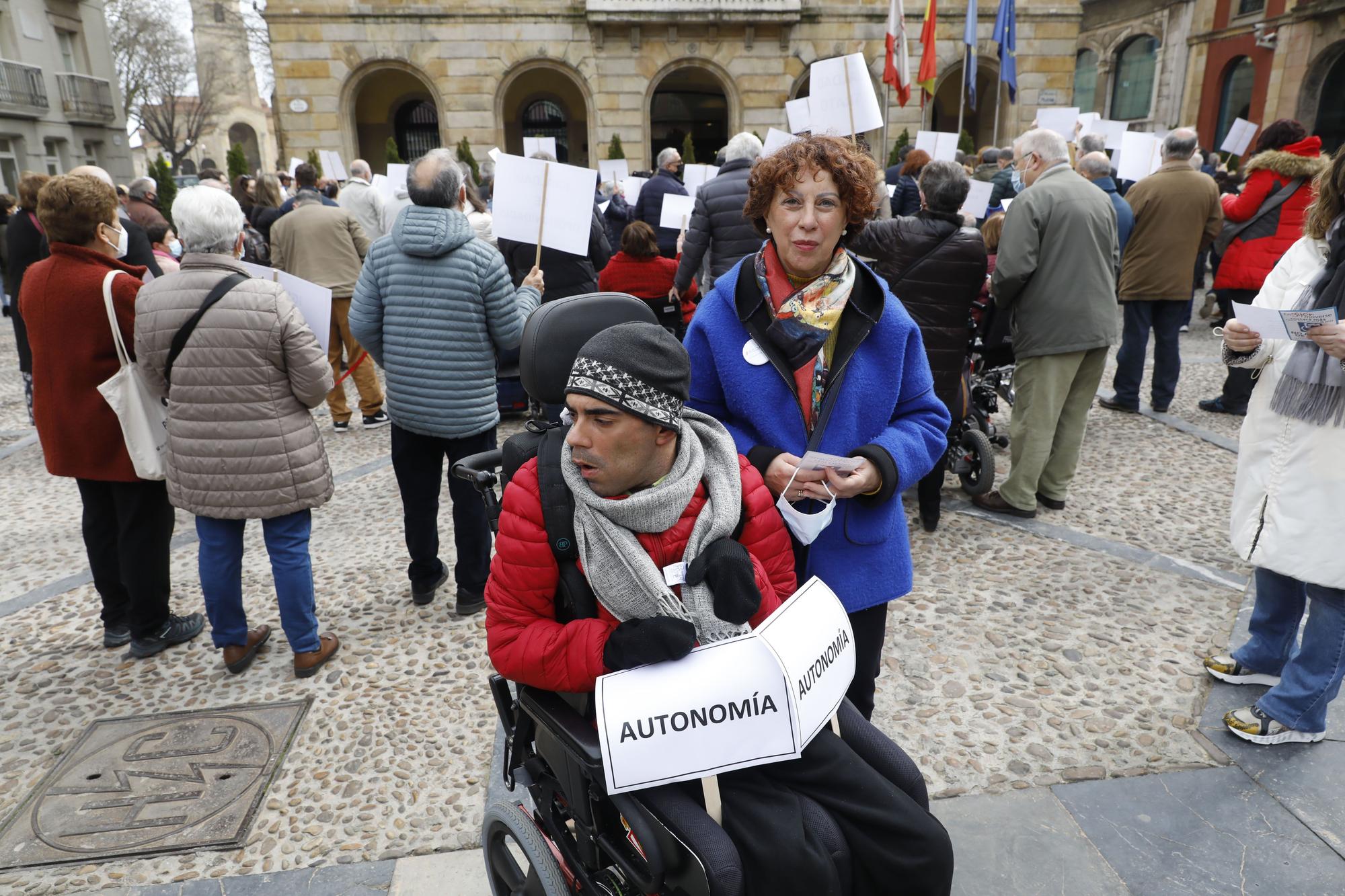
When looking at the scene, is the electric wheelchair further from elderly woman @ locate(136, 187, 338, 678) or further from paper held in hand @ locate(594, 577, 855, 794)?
elderly woman @ locate(136, 187, 338, 678)

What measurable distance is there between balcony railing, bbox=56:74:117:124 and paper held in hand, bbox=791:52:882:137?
30.3 metres

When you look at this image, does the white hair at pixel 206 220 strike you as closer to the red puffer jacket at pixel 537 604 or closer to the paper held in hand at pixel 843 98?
the red puffer jacket at pixel 537 604

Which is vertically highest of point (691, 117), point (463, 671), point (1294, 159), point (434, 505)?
point (691, 117)

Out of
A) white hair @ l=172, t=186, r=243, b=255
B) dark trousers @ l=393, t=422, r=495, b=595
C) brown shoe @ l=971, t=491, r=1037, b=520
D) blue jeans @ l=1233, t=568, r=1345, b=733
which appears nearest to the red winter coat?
brown shoe @ l=971, t=491, r=1037, b=520

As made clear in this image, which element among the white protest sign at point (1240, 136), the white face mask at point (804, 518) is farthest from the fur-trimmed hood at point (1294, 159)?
the white face mask at point (804, 518)

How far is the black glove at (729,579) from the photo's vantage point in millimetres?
1682

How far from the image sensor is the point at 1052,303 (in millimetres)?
4680

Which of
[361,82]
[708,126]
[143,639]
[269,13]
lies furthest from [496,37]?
[143,639]

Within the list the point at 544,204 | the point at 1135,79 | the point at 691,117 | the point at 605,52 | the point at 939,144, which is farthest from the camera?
the point at 1135,79

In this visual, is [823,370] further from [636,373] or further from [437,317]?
[437,317]

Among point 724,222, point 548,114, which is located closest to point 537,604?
point 724,222

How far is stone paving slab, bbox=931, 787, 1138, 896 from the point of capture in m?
2.32

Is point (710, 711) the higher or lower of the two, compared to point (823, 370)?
lower

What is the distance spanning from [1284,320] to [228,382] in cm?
352
